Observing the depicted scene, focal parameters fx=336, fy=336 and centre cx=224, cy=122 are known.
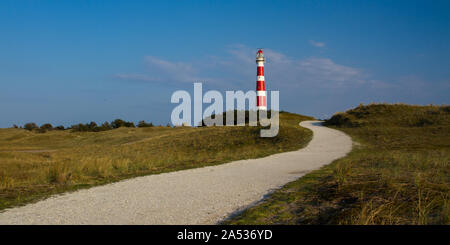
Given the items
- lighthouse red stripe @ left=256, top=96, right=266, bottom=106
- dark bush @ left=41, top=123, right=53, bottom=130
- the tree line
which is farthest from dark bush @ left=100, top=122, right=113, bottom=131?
lighthouse red stripe @ left=256, top=96, right=266, bottom=106

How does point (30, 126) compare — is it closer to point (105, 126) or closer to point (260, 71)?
point (105, 126)

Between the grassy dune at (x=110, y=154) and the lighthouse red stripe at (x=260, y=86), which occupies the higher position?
the lighthouse red stripe at (x=260, y=86)

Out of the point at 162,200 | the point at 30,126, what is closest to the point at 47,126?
the point at 30,126

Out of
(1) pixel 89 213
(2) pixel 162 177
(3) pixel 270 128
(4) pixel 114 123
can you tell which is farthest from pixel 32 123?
A: (1) pixel 89 213

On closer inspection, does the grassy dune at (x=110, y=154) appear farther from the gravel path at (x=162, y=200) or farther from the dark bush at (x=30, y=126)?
the dark bush at (x=30, y=126)

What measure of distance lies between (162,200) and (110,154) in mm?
16091

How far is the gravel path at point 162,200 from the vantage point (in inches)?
242

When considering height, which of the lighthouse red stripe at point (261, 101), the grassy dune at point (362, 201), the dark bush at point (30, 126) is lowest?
the grassy dune at point (362, 201)

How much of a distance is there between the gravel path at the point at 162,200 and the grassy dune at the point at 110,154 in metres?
1.20

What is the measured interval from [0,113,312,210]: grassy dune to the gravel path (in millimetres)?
1200

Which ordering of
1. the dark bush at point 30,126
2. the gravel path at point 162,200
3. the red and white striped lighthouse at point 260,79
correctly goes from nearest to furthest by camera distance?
the gravel path at point 162,200 → the red and white striped lighthouse at point 260,79 → the dark bush at point 30,126

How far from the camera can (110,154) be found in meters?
22.4

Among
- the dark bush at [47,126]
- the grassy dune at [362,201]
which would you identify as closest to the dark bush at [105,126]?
the dark bush at [47,126]
